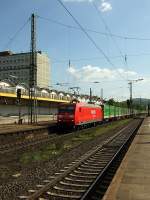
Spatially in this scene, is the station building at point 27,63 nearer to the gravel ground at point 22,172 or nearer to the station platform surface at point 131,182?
the gravel ground at point 22,172

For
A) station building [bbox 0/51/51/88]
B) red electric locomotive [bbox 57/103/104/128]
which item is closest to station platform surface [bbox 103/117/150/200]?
red electric locomotive [bbox 57/103/104/128]

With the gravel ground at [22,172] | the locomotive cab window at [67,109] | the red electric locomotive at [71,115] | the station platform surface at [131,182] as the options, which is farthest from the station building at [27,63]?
the station platform surface at [131,182]

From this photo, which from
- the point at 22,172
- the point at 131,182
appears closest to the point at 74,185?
the point at 131,182

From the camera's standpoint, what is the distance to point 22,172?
47.2 feet

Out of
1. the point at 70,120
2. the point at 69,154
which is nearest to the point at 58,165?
the point at 69,154

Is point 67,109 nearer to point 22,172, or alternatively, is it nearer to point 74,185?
point 22,172

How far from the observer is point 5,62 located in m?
58.3

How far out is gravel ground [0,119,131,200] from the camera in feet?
36.3

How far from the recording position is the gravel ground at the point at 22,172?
11055mm

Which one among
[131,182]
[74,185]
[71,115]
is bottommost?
[74,185]

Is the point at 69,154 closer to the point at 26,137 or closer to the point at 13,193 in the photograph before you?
the point at 13,193

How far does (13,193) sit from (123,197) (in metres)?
3.00

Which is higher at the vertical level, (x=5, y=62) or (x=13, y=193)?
(x=5, y=62)

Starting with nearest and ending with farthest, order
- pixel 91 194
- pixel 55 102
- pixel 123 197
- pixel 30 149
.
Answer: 1. pixel 123 197
2. pixel 91 194
3. pixel 30 149
4. pixel 55 102
